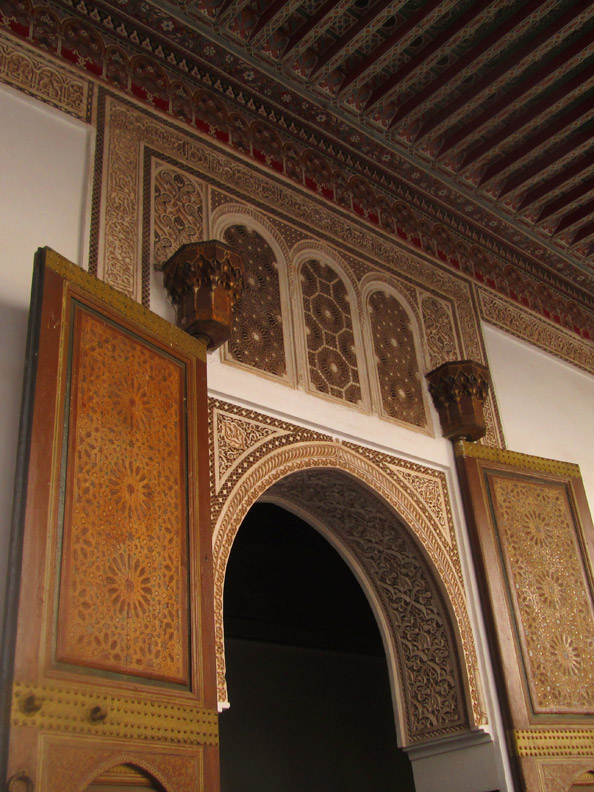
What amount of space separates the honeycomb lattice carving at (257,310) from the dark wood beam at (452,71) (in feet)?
2.92

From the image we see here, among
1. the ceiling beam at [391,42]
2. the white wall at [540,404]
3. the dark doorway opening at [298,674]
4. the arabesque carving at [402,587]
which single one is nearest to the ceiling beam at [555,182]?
the white wall at [540,404]

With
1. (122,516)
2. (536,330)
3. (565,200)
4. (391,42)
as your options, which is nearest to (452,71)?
(391,42)

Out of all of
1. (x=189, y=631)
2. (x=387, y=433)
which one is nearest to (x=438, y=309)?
(x=387, y=433)

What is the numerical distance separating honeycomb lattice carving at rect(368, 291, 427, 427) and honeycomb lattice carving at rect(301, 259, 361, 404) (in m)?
0.14

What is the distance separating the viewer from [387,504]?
309 cm

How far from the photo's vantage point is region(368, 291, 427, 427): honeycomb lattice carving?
338 centimetres

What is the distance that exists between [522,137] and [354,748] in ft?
11.3

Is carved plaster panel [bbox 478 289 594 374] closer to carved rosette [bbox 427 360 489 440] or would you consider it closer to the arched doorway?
carved rosette [bbox 427 360 489 440]

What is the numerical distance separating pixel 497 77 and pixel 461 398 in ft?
4.34

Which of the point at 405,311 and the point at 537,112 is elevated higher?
the point at 537,112

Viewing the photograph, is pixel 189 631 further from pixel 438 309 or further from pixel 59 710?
pixel 438 309

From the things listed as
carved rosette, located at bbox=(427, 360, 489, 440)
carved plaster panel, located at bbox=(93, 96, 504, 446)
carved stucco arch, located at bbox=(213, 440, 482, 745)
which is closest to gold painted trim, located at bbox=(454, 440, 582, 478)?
carved rosette, located at bbox=(427, 360, 489, 440)

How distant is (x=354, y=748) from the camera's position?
16.4ft

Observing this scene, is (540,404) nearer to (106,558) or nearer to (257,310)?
(257,310)
